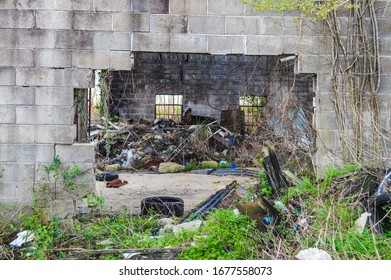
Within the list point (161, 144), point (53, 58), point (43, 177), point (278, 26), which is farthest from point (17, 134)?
point (161, 144)

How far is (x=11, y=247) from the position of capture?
19.4 feet

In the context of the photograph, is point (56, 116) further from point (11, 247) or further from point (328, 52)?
point (328, 52)

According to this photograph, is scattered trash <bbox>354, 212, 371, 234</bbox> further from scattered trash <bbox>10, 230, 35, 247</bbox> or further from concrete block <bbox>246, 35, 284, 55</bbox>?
scattered trash <bbox>10, 230, 35, 247</bbox>

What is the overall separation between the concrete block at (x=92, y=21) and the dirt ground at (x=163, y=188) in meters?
3.36

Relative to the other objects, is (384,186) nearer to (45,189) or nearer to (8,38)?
(45,189)

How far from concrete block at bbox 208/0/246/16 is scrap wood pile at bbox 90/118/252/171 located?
755cm

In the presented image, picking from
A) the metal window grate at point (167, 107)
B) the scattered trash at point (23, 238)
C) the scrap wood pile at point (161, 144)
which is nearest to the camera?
the scattered trash at point (23, 238)

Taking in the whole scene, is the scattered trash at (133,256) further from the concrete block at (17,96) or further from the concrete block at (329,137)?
the concrete block at (329,137)

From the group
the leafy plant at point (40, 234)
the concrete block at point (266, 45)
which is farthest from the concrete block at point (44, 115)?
the concrete block at point (266, 45)

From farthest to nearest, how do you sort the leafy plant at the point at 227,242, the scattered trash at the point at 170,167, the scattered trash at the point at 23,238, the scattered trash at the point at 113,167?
the scattered trash at the point at 113,167
the scattered trash at the point at 170,167
the scattered trash at the point at 23,238
the leafy plant at the point at 227,242

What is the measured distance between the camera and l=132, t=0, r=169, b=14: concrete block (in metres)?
6.83

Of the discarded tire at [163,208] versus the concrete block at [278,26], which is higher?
the concrete block at [278,26]

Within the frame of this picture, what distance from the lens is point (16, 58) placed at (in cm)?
673

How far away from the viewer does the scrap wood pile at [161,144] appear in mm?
14242
